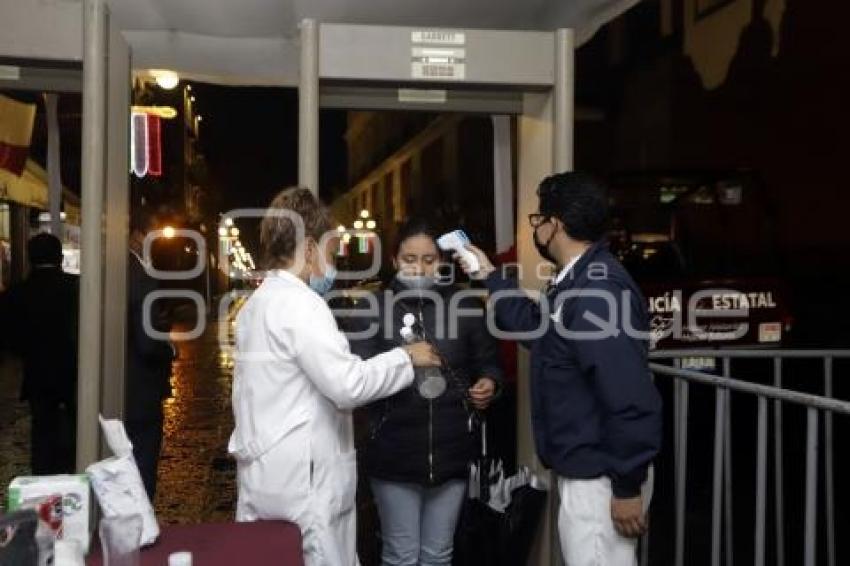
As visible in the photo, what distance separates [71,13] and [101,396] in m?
1.45

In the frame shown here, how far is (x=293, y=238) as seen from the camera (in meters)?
2.84

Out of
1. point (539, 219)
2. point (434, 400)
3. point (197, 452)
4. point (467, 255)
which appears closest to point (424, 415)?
point (434, 400)

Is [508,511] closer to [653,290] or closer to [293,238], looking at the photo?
[293,238]

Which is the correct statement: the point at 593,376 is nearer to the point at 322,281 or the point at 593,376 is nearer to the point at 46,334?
the point at 322,281

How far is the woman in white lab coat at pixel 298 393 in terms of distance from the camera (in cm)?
270

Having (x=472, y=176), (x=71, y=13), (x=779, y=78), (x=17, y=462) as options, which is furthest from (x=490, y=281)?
(x=472, y=176)

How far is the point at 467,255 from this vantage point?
3146mm

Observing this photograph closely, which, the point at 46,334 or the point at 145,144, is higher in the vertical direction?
the point at 145,144

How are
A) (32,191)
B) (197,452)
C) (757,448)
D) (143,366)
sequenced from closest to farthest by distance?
(757,448), (143,366), (197,452), (32,191)

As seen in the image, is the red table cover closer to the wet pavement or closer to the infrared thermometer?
the infrared thermometer

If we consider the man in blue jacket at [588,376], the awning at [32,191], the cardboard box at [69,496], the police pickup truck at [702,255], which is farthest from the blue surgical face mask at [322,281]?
the awning at [32,191]

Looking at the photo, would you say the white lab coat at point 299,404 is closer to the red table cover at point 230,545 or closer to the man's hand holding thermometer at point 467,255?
the red table cover at point 230,545

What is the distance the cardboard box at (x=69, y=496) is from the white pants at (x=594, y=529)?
1.51 metres

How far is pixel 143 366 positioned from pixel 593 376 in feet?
8.98
